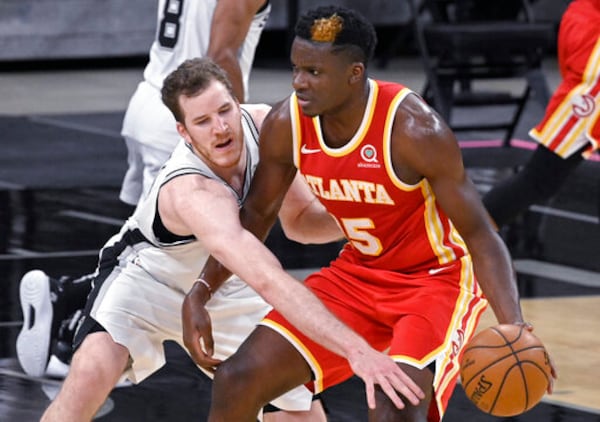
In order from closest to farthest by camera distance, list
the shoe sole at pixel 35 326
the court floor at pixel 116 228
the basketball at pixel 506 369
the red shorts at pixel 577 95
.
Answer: the basketball at pixel 506 369 < the court floor at pixel 116 228 < the shoe sole at pixel 35 326 < the red shorts at pixel 577 95

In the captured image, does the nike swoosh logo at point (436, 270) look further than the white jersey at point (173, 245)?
No

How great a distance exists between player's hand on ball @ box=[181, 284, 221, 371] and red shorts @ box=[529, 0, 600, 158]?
11.1 feet

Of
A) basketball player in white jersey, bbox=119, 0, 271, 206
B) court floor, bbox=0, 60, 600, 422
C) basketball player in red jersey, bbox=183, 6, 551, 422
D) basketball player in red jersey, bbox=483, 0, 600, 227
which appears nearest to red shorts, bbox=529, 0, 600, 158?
basketball player in red jersey, bbox=483, 0, 600, 227

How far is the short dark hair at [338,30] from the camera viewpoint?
443 centimetres

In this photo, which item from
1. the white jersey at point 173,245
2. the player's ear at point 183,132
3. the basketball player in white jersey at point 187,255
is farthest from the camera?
the white jersey at point 173,245

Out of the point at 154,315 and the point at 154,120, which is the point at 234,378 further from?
the point at 154,120

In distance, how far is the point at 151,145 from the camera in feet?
20.3

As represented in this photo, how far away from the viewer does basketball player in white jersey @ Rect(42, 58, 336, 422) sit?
4531 mm

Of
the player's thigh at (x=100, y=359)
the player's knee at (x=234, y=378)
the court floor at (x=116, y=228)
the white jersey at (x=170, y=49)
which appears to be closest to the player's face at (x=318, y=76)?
the player's knee at (x=234, y=378)

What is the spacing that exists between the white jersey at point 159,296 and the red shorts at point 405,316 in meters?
0.31

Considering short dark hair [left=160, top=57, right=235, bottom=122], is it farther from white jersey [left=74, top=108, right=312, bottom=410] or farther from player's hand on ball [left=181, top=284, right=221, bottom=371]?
player's hand on ball [left=181, top=284, right=221, bottom=371]

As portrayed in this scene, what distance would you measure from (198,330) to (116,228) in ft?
14.3

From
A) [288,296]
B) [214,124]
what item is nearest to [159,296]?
[214,124]

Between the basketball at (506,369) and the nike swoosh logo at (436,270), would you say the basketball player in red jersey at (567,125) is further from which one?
the basketball at (506,369)
